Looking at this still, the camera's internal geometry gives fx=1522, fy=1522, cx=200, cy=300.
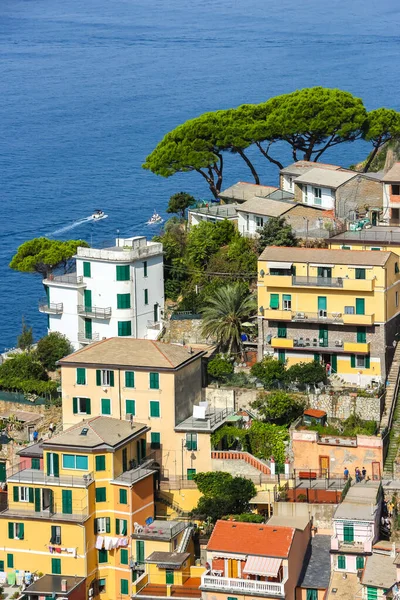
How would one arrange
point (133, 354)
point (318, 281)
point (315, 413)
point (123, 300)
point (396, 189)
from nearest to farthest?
point (315, 413)
point (133, 354)
point (318, 281)
point (123, 300)
point (396, 189)

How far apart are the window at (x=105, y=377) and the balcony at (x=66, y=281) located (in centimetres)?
892

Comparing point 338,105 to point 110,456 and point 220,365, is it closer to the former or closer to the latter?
point 220,365

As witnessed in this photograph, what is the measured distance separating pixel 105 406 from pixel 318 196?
1865cm

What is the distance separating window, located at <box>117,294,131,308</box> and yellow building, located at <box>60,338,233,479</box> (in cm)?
629

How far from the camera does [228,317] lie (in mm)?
63781

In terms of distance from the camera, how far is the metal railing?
2420 inches

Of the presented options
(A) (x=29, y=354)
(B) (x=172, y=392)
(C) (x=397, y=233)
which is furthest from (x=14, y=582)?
(C) (x=397, y=233)

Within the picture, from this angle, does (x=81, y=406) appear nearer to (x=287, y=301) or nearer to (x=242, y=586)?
(x=287, y=301)

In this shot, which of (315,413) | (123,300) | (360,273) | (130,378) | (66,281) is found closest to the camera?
(130,378)

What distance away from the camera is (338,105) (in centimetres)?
7938

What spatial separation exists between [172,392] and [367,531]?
1053 cm

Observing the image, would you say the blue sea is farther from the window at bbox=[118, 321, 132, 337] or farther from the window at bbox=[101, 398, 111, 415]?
the window at bbox=[101, 398, 111, 415]

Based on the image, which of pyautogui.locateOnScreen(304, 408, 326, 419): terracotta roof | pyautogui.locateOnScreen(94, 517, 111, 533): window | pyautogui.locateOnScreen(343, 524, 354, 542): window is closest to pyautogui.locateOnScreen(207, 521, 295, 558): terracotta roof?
pyautogui.locateOnScreen(343, 524, 354, 542): window

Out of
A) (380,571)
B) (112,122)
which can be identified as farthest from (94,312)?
(112,122)
